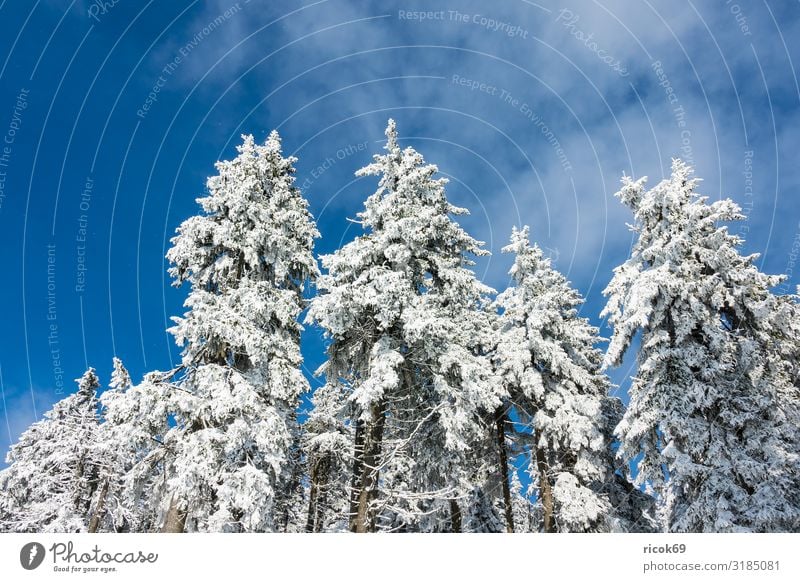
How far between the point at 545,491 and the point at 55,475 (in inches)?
923

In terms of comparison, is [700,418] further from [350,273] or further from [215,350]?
[215,350]

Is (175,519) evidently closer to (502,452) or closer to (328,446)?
(328,446)

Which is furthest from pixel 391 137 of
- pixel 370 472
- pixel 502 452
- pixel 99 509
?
pixel 99 509

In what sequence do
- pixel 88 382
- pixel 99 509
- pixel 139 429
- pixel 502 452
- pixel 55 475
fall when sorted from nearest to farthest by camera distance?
pixel 139 429 < pixel 502 452 < pixel 99 509 < pixel 55 475 < pixel 88 382

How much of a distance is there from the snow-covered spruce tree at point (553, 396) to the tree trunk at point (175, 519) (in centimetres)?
1247

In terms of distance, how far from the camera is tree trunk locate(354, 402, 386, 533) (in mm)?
11891

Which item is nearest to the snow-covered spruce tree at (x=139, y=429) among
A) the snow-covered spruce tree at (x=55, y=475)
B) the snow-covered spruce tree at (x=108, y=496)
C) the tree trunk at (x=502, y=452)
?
the snow-covered spruce tree at (x=108, y=496)

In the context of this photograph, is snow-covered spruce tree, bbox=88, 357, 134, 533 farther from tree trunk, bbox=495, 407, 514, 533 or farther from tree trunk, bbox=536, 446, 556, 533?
tree trunk, bbox=536, 446, 556, 533

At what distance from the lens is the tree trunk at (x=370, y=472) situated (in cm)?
1189

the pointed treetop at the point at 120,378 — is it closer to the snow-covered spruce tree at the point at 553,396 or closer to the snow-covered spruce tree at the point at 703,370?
the snow-covered spruce tree at the point at 553,396

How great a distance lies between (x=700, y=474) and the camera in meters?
14.4

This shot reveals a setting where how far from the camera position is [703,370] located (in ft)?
49.9

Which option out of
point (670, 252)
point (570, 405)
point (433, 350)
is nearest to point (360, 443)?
point (433, 350)
